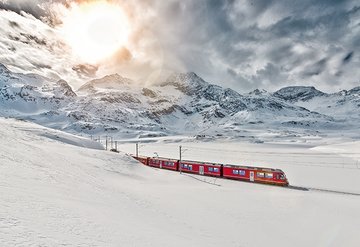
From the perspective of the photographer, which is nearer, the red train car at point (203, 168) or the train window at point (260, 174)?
the train window at point (260, 174)

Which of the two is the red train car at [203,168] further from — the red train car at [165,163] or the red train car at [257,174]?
the red train car at [165,163]

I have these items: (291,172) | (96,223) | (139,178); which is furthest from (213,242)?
(291,172)

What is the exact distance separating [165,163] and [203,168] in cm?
1097

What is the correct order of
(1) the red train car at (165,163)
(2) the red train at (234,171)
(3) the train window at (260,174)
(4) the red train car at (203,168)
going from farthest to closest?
1. (1) the red train car at (165,163)
2. (4) the red train car at (203,168)
3. (3) the train window at (260,174)
4. (2) the red train at (234,171)

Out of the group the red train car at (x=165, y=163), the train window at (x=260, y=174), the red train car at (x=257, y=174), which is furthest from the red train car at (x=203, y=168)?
the train window at (x=260, y=174)

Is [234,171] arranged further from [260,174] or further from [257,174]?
[260,174]

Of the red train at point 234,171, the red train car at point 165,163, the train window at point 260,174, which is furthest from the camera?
the red train car at point 165,163

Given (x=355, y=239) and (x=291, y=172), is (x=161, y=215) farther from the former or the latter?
(x=291, y=172)

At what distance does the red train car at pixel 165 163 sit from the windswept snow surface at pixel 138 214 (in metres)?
20.2

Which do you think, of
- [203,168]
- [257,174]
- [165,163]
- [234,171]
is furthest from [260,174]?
[165,163]

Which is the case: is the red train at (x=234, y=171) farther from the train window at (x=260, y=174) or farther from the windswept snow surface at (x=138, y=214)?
the windswept snow surface at (x=138, y=214)

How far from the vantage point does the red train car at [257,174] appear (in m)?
42.6

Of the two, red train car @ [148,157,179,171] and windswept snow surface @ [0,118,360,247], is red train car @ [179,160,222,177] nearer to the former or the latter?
red train car @ [148,157,179,171]

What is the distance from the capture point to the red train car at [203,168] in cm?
4984
